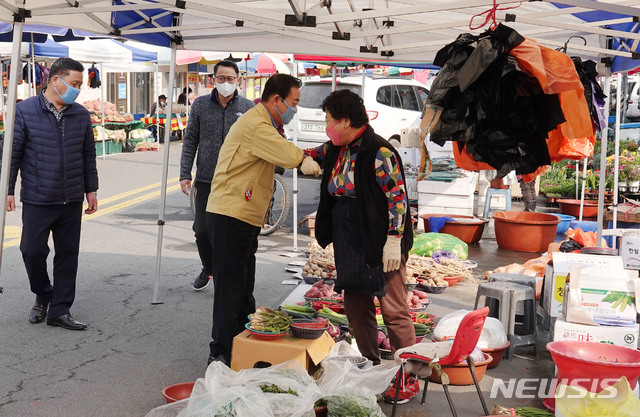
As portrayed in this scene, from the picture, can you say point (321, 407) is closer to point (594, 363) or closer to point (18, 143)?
point (594, 363)

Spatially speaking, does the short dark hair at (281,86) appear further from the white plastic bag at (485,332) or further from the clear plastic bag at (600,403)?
Answer: the clear plastic bag at (600,403)

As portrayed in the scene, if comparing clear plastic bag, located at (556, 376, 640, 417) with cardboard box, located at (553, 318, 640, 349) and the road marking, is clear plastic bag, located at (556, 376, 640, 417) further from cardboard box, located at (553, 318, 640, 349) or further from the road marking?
the road marking

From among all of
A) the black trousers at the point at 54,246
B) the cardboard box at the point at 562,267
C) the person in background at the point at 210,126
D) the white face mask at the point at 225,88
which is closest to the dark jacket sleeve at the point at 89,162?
the black trousers at the point at 54,246

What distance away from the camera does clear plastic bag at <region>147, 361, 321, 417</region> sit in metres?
4.12

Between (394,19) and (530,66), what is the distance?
11.8 feet

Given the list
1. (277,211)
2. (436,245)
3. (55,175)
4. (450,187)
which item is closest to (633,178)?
(450,187)

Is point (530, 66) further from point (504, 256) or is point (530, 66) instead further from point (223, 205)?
point (504, 256)

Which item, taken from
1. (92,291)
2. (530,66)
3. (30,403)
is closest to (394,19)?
(530,66)

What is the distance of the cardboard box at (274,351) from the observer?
16.8 ft

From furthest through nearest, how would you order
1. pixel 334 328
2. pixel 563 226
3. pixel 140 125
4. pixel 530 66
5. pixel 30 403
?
1. pixel 140 125
2. pixel 563 226
3. pixel 334 328
4. pixel 30 403
5. pixel 530 66

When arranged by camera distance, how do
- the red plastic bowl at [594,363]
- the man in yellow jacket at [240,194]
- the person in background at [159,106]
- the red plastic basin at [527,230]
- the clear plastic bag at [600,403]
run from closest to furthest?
1. the clear plastic bag at [600,403]
2. the red plastic bowl at [594,363]
3. the man in yellow jacket at [240,194]
4. the red plastic basin at [527,230]
5. the person in background at [159,106]

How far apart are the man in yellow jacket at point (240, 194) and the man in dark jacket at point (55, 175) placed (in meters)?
1.69

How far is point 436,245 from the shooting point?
9867 mm

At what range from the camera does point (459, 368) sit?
5648 millimetres
